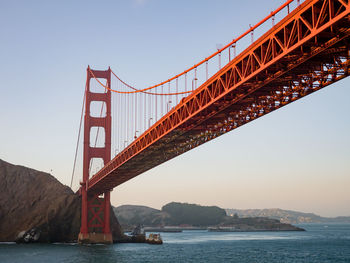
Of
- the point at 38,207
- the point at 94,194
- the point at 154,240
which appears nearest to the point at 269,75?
the point at 94,194

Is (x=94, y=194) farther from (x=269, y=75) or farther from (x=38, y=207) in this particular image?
(x=269, y=75)

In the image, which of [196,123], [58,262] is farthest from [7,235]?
[196,123]

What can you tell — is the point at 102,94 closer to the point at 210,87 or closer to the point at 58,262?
the point at 58,262

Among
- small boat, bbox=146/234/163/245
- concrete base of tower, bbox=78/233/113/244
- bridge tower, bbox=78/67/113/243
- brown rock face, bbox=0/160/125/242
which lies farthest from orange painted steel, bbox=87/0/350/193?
small boat, bbox=146/234/163/245

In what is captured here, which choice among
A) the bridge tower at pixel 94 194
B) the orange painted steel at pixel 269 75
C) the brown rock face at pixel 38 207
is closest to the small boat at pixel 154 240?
the brown rock face at pixel 38 207

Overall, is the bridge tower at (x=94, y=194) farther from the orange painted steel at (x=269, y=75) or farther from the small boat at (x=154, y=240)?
the orange painted steel at (x=269, y=75)

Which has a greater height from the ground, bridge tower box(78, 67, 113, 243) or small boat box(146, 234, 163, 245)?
bridge tower box(78, 67, 113, 243)

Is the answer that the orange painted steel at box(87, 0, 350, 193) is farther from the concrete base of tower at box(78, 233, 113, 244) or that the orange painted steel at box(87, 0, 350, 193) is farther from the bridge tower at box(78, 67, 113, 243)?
the concrete base of tower at box(78, 233, 113, 244)
